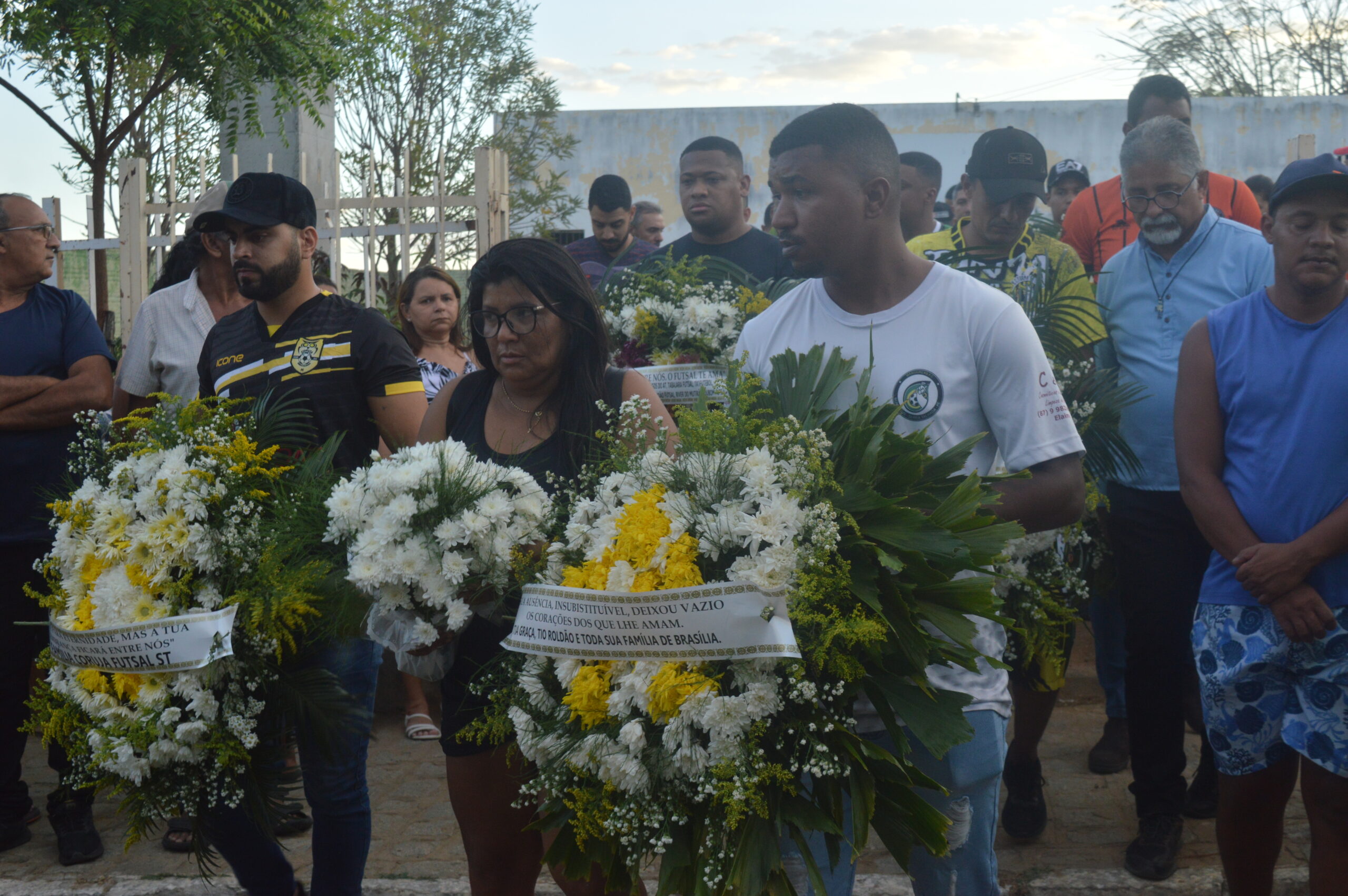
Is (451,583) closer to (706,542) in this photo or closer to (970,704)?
(706,542)

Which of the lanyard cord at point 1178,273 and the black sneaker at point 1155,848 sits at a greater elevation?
the lanyard cord at point 1178,273

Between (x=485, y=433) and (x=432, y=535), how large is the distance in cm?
75

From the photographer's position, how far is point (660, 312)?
392cm

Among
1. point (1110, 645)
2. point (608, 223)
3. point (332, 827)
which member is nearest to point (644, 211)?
point (608, 223)

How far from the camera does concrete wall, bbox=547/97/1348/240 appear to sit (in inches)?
864

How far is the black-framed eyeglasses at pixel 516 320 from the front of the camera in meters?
3.07

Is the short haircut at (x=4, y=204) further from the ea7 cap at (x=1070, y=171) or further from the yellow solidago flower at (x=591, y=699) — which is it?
the ea7 cap at (x=1070, y=171)

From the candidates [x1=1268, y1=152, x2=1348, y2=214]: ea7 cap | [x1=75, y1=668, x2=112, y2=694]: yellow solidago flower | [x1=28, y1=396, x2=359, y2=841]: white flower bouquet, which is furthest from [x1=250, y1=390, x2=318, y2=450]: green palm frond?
[x1=1268, y1=152, x2=1348, y2=214]: ea7 cap

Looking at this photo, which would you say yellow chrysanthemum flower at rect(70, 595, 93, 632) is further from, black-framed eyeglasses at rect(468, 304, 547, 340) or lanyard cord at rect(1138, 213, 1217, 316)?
lanyard cord at rect(1138, 213, 1217, 316)

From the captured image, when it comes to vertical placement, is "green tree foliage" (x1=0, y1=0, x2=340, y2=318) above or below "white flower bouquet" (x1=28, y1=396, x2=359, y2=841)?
above

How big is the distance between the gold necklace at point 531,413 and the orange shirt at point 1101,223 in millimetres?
3214

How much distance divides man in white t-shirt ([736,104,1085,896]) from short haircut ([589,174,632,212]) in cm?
381

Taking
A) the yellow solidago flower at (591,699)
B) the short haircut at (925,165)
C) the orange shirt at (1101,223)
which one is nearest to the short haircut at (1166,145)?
the orange shirt at (1101,223)

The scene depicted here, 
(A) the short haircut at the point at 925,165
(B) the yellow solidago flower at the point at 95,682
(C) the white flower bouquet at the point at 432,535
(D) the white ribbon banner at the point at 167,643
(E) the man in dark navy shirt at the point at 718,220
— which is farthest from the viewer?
(A) the short haircut at the point at 925,165
